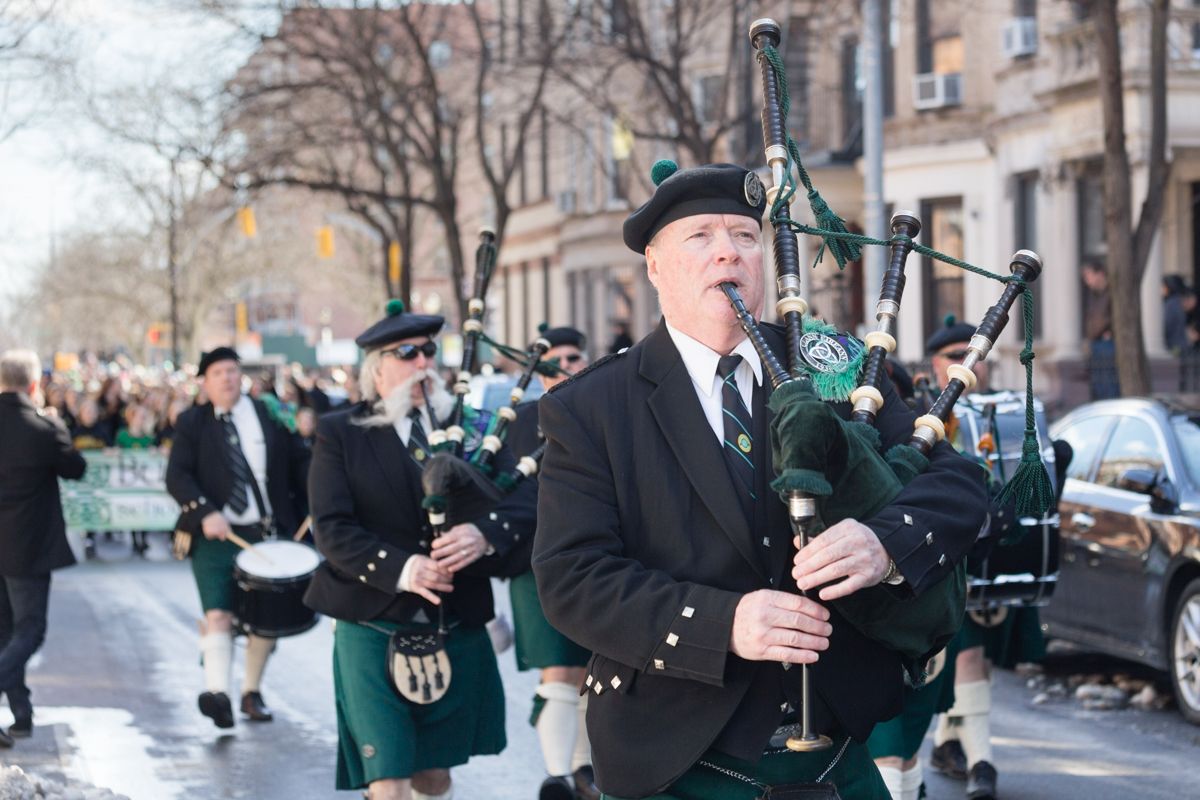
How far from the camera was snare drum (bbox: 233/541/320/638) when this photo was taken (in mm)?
9875

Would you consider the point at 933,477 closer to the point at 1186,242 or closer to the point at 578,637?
the point at 578,637

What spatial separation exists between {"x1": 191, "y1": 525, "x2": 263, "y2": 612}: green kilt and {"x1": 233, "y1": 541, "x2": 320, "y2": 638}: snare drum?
7.4 inches

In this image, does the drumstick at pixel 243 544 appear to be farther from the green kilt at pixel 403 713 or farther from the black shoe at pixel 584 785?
the green kilt at pixel 403 713

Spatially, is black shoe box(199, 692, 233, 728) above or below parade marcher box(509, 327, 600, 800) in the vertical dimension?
below

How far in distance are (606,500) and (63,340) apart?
10381 cm

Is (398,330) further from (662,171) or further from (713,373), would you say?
(713,373)

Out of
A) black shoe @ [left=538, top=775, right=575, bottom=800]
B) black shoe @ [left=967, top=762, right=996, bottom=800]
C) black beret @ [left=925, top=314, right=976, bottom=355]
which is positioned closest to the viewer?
black shoe @ [left=538, top=775, right=575, bottom=800]

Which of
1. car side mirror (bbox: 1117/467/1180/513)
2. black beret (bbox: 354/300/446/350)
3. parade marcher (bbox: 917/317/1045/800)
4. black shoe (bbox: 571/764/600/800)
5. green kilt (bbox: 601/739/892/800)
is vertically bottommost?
black shoe (bbox: 571/764/600/800)

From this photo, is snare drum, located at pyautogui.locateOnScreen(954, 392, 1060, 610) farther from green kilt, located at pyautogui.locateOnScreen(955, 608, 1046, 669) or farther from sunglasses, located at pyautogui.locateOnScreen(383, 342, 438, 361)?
sunglasses, located at pyautogui.locateOnScreen(383, 342, 438, 361)

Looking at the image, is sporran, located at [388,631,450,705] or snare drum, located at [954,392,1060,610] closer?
sporran, located at [388,631,450,705]

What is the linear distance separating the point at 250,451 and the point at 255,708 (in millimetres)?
1477

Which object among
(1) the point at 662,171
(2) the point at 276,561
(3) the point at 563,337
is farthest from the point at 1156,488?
(1) the point at 662,171

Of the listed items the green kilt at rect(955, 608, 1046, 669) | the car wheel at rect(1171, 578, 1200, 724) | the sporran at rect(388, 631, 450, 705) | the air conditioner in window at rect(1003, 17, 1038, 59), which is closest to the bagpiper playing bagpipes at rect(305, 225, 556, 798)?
the sporran at rect(388, 631, 450, 705)

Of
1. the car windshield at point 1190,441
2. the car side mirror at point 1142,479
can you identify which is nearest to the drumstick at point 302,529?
the car side mirror at point 1142,479
